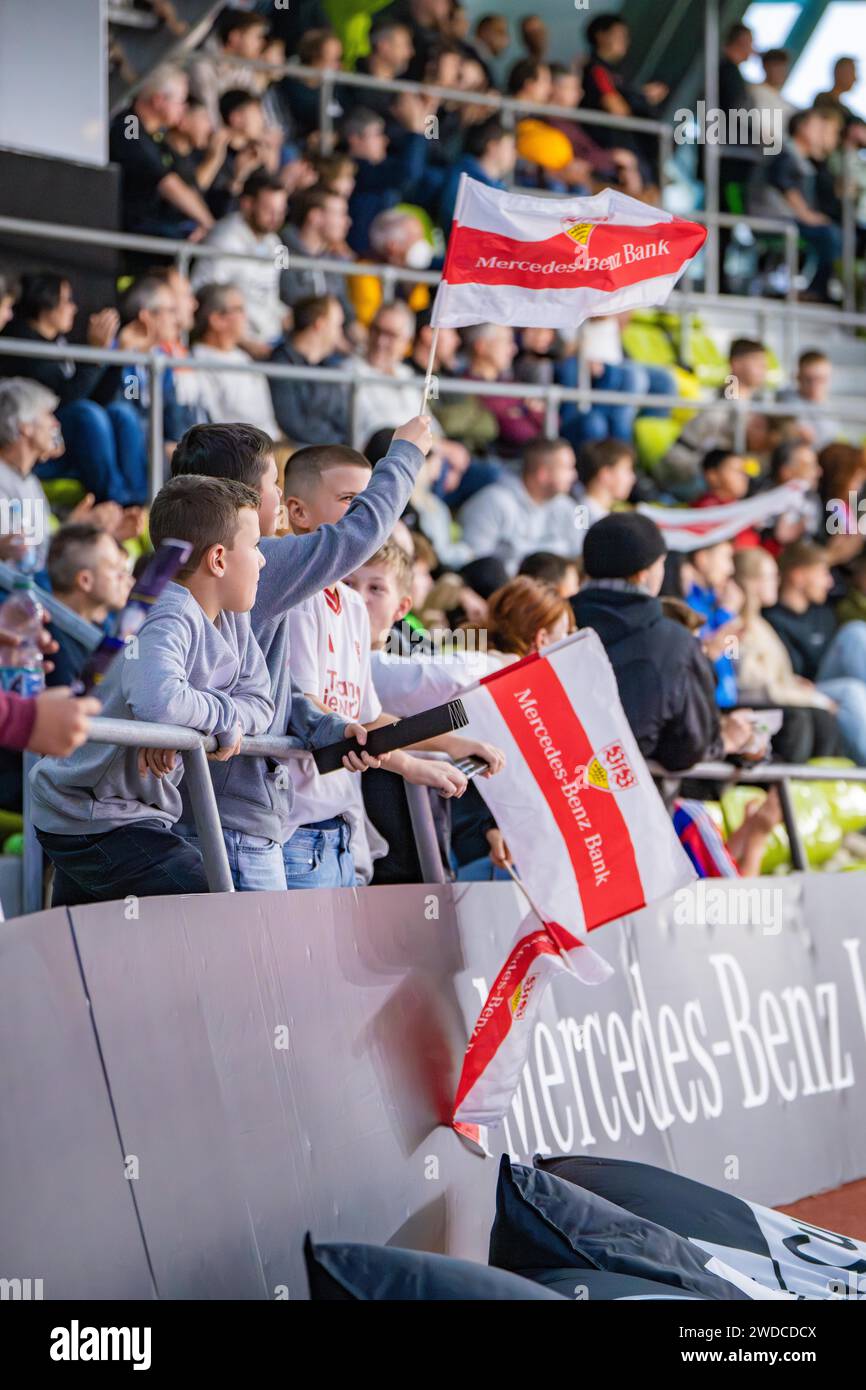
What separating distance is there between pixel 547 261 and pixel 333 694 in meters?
1.35

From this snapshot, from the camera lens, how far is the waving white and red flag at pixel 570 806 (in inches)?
195

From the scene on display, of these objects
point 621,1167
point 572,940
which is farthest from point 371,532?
point 621,1167

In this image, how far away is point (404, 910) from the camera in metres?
4.84

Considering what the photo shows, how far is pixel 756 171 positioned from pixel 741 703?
23.9ft

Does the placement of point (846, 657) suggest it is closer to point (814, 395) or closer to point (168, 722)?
point (814, 395)

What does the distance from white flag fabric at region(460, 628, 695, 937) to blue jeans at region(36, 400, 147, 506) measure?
155 inches

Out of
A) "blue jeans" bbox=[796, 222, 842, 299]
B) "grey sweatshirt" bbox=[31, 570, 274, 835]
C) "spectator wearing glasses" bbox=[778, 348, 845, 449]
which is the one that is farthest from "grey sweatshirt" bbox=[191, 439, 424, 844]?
"blue jeans" bbox=[796, 222, 842, 299]

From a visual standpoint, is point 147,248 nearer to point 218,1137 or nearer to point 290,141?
point 290,141

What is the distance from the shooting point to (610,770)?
16.5 ft

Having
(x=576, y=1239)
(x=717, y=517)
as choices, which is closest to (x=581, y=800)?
(x=576, y=1239)

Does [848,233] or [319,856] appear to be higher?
[848,233]

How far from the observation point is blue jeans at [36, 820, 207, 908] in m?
4.21

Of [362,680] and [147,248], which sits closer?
[362,680]

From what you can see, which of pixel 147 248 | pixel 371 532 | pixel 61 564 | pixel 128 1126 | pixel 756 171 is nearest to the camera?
pixel 128 1126
